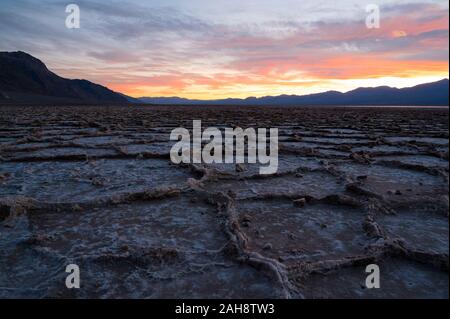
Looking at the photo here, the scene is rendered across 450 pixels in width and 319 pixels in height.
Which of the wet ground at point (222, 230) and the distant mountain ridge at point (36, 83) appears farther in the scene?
the distant mountain ridge at point (36, 83)

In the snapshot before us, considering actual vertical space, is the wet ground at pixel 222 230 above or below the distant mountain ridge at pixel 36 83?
below

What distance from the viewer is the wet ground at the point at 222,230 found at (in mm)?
1974

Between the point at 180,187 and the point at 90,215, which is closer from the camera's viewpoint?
the point at 90,215

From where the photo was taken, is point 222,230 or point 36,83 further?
point 36,83

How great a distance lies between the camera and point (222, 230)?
8.84ft

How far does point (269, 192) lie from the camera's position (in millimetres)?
3648

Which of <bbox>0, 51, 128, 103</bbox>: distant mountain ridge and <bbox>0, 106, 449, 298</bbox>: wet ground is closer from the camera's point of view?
<bbox>0, 106, 449, 298</bbox>: wet ground

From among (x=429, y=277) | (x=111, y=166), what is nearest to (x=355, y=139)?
(x=111, y=166)

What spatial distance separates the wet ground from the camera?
197cm

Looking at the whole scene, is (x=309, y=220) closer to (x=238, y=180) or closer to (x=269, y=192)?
(x=269, y=192)

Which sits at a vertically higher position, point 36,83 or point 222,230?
point 36,83
